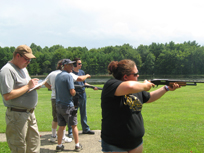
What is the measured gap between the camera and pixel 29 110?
143 inches

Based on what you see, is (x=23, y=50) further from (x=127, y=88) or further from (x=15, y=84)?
(x=127, y=88)

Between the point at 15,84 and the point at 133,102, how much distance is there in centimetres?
206

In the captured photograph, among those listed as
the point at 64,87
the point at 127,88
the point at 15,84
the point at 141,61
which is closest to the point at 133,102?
the point at 127,88

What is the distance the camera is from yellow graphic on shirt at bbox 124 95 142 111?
107 inches

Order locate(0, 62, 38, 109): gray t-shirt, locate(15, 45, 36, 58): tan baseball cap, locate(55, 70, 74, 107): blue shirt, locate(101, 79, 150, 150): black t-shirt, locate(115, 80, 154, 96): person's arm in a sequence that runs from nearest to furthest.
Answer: locate(115, 80, 154, 96): person's arm < locate(101, 79, 150, 150): black t-shirt < locate(0, 62, 38, 109): gray t-shirt < locate(15, 45, 36, 58): tan baseball cap < locate(55, 70, 74, 107): blue shirt

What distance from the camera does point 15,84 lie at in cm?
343

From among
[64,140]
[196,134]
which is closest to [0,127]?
[64,140]

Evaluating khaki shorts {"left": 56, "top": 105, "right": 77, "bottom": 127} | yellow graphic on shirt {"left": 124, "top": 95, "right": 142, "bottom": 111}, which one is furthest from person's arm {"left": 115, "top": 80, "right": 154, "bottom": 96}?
khaki shorts {"left": 56, "top": 105, "right": 77, "bottom": 127}

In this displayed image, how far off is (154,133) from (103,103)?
426cm

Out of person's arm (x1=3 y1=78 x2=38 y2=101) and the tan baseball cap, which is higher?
the tan baseball cap

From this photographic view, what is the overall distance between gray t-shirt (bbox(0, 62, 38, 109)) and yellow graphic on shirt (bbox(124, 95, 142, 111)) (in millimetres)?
1869

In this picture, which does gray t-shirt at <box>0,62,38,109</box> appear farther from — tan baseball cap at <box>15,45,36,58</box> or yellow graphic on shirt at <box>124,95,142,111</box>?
yellow graphic on shirt at <box>124,95,142,111</box>

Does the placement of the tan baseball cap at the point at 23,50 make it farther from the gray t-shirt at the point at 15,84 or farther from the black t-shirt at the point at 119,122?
the black t-shirt at the point at 119,122

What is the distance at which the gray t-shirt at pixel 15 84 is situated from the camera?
3268mm
